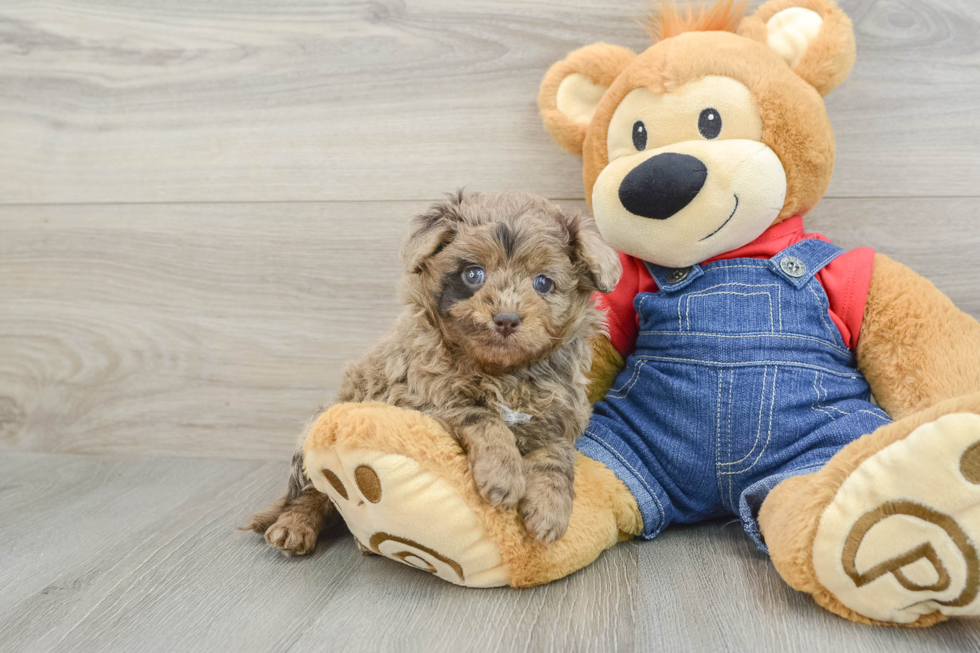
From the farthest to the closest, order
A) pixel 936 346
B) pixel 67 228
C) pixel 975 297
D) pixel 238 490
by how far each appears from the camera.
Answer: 1. pixel 67 228
2. pixel 238 490
3. pixel 975 297
4. pixel 936 346

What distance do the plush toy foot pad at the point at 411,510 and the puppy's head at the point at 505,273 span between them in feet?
0.63

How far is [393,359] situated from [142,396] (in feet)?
3.05

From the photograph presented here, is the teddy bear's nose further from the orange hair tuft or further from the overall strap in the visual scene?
the orange hair tuft

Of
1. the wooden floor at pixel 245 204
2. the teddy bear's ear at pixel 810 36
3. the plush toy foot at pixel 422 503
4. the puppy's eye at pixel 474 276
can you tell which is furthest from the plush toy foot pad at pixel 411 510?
the teddy bear's ear at pixel 810 36

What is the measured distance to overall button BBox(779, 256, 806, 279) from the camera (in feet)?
3.59

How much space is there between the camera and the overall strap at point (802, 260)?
43.0 inches

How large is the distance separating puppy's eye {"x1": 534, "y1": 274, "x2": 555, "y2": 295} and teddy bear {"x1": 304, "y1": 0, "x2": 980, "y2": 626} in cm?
22

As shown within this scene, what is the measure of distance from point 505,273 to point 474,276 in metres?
0.05

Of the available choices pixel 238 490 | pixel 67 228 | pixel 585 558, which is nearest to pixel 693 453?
pixel 585 558

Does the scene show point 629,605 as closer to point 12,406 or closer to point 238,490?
point 238,490

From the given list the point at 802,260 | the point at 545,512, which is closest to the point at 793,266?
the point at 802,260

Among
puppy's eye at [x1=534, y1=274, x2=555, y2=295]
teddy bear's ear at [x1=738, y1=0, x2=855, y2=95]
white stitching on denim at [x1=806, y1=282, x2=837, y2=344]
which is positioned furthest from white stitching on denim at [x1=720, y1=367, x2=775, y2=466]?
teddy bear's ear at [x1=738, y1=0, x2=855, y2=95]

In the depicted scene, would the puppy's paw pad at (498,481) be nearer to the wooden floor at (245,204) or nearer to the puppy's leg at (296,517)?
the wooden floor at (245,204)

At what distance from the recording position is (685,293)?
1.13m
